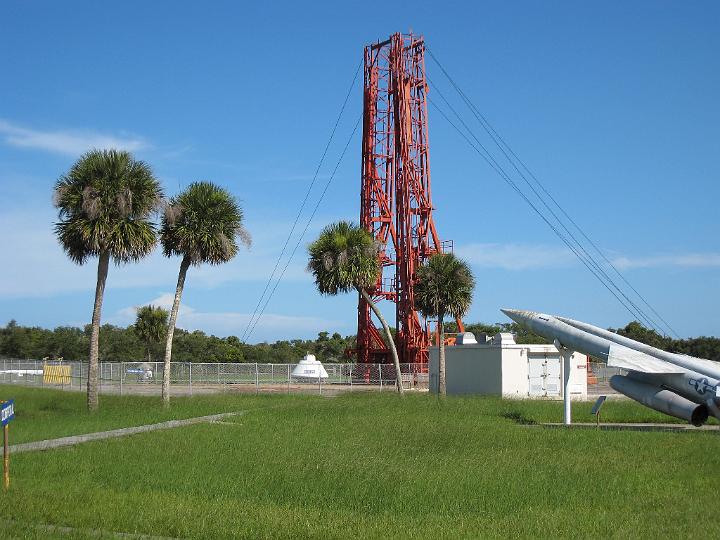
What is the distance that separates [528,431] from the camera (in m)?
25.5

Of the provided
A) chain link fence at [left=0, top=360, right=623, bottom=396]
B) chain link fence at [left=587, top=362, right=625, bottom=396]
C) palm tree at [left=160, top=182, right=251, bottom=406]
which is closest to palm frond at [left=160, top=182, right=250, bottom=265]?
palm tree at [left=160, top=182, right=251, bottom=406]

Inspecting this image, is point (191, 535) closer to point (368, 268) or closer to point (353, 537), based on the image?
point (353, 537)

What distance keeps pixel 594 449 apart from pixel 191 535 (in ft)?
41.5

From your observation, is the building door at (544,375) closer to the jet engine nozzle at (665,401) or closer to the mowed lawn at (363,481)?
the jet engine nozzle at (665,401)

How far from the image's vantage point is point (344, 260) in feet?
141

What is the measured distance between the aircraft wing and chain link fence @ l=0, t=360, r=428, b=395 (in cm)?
2140

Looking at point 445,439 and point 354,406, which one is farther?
point 354,406

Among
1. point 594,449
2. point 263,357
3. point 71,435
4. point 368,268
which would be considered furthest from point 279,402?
point 263,357

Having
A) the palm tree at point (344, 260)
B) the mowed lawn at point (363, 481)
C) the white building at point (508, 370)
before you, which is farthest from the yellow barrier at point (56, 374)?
the mowed lawn at point (363, 481)

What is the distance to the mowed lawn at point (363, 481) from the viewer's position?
12141 millimetres

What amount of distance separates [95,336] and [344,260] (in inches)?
544

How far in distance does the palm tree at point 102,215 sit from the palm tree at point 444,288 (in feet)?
53.6

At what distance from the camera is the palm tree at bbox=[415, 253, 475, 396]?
45094 mm

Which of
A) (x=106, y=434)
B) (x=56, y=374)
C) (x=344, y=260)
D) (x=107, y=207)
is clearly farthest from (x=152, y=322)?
(x=106, y=434)
